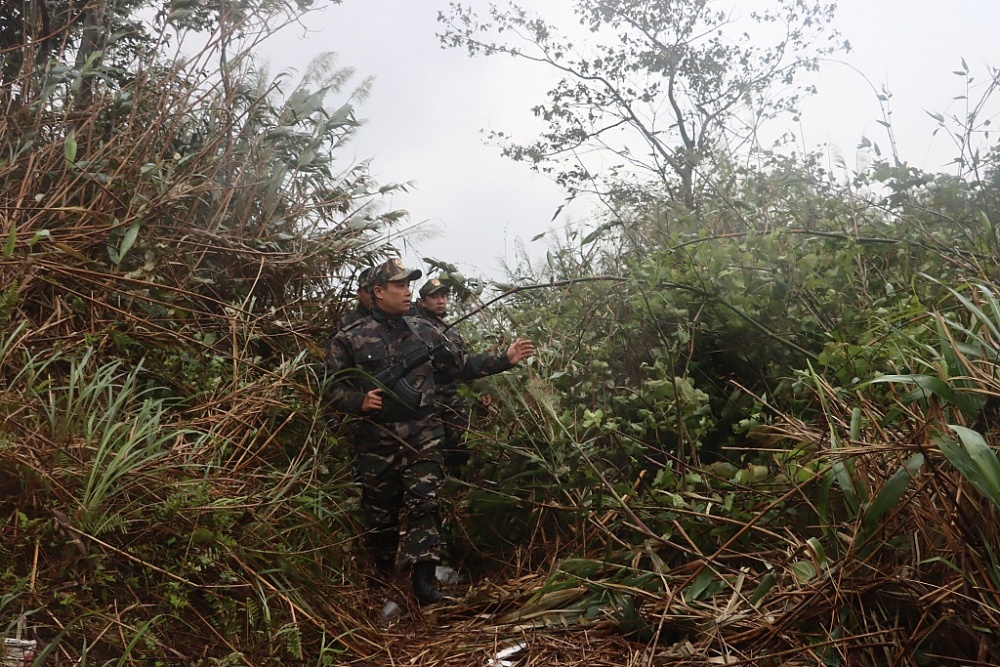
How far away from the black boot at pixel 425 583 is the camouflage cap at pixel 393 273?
1466 mm

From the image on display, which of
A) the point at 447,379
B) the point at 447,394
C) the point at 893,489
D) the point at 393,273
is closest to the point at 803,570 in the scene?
the point at 893,489

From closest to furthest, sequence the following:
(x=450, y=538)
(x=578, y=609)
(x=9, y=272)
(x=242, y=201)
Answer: (x=578, y=609) → (x=9, y=272) → (x=450, y=538) → (x=242, y=201)

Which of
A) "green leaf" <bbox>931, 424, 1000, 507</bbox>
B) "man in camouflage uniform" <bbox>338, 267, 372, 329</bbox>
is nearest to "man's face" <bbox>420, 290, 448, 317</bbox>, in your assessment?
"man in camouflage uniform" <bbox>338, 267, 372, 329</bbox>

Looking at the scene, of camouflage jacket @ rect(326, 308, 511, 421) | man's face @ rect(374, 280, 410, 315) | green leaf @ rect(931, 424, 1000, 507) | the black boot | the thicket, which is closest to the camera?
green leaf @ rect(931, 424, 1000, 507)

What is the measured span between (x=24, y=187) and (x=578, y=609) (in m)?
3.35

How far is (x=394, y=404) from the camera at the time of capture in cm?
442

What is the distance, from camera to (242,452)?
3984mm

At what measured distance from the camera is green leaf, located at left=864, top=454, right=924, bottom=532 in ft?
7.29

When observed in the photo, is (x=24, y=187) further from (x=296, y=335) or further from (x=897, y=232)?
(x=897, y=232)

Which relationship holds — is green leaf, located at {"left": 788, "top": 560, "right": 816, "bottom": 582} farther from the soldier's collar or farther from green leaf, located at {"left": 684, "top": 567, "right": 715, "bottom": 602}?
the soldier's collar

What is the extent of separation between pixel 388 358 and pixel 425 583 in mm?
1166

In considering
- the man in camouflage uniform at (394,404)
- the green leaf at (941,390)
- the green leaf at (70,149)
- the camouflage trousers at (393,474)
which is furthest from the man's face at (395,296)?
the green leaf at (941,390)

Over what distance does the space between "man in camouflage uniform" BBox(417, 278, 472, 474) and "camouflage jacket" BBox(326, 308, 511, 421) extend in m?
0.16

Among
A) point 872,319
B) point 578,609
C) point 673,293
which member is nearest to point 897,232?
point 872,319
